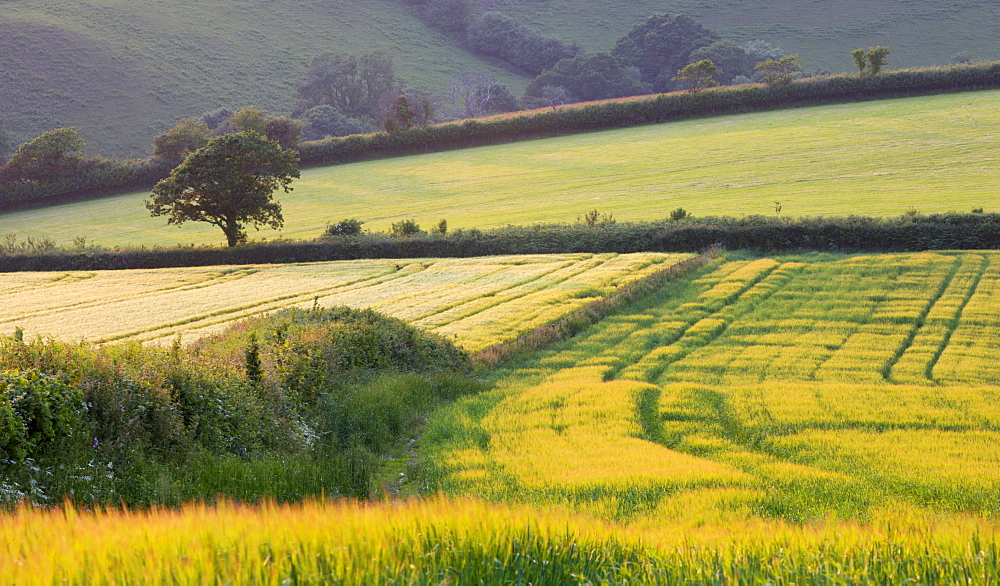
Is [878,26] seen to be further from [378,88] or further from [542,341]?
[542,341]

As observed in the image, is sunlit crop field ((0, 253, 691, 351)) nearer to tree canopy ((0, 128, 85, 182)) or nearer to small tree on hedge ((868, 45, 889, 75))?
tree canopy ((0, 128, 85, 182))

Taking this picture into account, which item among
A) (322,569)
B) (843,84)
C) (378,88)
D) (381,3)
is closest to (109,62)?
(378,88)

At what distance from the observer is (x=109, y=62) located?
11412 centimetres

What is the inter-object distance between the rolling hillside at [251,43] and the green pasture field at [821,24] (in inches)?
13.2

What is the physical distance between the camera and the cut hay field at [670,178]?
4862cm

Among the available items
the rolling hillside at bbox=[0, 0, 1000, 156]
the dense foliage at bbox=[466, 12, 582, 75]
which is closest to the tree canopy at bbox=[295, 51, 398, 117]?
the rolling hillside at bbox=[0, 0, 1000, 156]

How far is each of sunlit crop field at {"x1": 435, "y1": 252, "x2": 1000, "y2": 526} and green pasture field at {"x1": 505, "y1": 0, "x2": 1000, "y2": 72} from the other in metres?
109

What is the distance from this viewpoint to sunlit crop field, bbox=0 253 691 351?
85.8ft

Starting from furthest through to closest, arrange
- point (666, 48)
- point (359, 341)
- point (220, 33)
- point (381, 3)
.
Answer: point (381, 3)
point (220, 33)
point (666, 48)
point (359, 341)

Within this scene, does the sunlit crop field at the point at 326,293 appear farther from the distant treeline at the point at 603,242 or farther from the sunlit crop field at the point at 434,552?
the sunlit crop field at the point at 434,552

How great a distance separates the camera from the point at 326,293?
32.7 metres

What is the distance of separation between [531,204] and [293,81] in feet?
265

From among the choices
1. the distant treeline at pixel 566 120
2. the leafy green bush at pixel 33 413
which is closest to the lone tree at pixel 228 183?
the distant treeline at pixel 566 120

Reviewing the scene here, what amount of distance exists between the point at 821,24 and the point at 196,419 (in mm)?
151169
